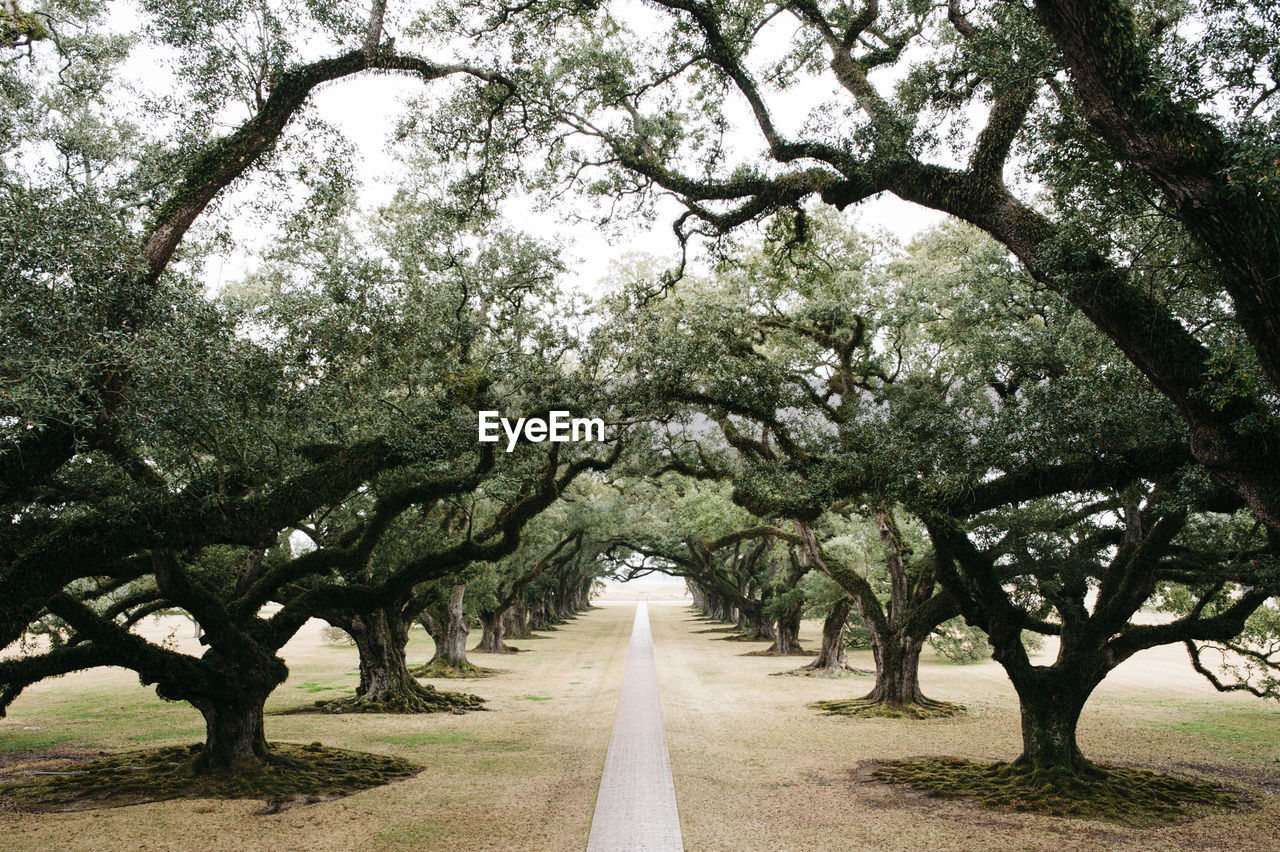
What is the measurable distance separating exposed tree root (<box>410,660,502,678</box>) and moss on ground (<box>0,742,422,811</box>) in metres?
12.0

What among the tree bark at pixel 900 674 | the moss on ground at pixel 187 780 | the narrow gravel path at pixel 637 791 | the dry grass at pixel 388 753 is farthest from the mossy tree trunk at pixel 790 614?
the moss on ground at pixel 187 780

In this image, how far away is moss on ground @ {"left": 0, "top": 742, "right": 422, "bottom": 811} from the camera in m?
8.77

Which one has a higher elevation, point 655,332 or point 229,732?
point 655,332

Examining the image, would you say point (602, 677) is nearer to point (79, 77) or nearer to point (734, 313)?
point (734, 313)

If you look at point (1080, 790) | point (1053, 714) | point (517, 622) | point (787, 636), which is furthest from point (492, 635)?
point (1080, 790)

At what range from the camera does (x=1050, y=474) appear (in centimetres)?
745

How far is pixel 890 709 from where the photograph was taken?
15898 millimetres

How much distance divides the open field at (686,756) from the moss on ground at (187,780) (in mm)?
399

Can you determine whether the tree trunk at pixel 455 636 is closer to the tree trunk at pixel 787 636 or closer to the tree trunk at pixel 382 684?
the tree trunk at pixel 382 684

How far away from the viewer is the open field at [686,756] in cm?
735

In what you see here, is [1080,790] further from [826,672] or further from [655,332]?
[826,672]

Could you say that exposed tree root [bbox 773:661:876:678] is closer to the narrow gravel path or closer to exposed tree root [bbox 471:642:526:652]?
the narrow gravel path

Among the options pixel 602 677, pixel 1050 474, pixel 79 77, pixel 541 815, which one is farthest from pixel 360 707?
pixel 1050 474

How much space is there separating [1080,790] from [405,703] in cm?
1324
